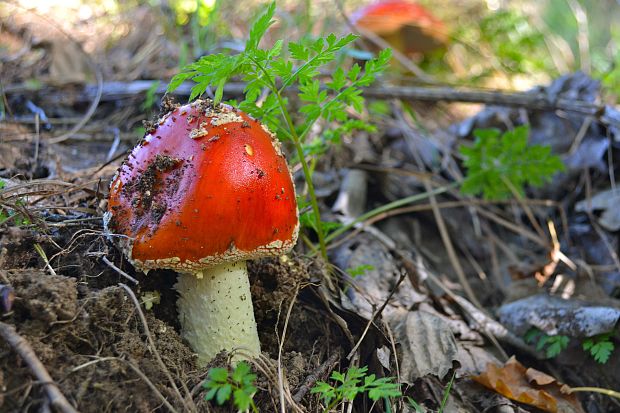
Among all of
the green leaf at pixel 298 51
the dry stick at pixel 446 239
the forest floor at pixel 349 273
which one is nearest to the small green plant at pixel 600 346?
the forest floor at pixel 349 273

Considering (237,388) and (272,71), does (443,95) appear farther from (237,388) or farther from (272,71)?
(237,388)

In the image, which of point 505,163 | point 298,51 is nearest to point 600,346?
point 505,163

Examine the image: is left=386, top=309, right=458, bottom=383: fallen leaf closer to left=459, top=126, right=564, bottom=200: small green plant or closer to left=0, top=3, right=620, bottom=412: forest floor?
left=0, top=3, right=620, bottom=412: forest floor

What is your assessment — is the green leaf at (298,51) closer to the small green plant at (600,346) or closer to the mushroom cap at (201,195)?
the mushroom cap at (201,195)

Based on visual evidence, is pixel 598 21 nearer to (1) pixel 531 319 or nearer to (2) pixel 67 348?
(1) pixel 531 319

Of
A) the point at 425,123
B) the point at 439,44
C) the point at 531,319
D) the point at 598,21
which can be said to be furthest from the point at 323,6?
the point at 598,21

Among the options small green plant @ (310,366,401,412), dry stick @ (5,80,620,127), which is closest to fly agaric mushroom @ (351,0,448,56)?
dry stick @ (5,80,620,127)
